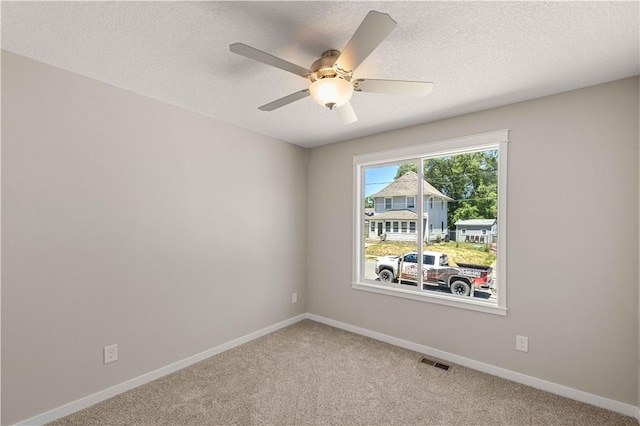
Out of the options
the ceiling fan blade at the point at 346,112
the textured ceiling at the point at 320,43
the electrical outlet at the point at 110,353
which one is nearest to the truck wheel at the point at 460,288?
the textured ceiling at the point at 320,43

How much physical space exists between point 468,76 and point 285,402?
2.71 m

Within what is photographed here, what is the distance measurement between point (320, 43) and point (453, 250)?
2.32m

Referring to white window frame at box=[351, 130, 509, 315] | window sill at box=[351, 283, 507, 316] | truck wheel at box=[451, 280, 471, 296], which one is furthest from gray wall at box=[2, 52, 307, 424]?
truck wheel at box=[451, 280, 471, 296]

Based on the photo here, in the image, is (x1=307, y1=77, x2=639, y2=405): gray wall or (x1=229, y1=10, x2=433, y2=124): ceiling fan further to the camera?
(x1=307, y1=77, x2=639, y2=405): gray wall

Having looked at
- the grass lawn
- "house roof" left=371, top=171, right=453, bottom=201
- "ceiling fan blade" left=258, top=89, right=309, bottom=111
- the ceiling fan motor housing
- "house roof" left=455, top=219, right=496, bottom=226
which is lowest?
the grass lawn

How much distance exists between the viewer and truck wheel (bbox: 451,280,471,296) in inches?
116

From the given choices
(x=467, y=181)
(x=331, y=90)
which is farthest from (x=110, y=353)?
(x=467, y=181)

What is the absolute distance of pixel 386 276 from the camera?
3555 mm

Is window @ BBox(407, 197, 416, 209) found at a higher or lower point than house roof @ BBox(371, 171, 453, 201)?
lower

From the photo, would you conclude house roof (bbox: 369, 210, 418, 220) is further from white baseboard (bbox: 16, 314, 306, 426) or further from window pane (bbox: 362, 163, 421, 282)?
white baseboard (bbox: 16, 314, 306, 426)

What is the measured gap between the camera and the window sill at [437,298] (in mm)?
2711

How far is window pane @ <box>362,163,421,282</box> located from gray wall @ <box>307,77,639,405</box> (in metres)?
0.52

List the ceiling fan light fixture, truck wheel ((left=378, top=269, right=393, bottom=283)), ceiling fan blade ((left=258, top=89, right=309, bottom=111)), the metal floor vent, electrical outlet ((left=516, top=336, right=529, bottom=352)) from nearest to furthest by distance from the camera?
the ceiling fan light fixture → ceiling fan blade ((left=258, top=89, right=309, bottom=111)) → electrical outlet ((left=516, top=336, right=529, bottom=352)) → the metal floor vent → truck wheel ((left=378, top=269, right=393, bottom=283))

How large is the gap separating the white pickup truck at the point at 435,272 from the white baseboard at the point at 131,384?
1.58 metres
